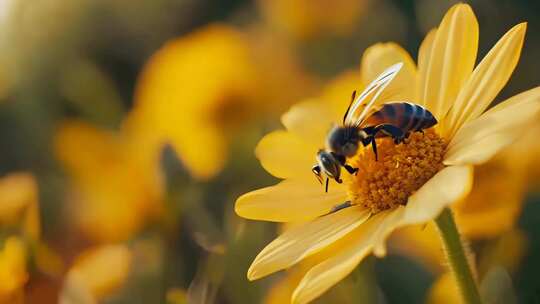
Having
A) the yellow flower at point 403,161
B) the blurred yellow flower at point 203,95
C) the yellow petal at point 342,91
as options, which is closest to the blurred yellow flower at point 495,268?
the yellow flower at point 403,161

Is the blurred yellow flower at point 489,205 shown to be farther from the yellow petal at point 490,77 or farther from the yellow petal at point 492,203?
the yellow petal at point 490,77

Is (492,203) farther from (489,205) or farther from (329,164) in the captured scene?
(329,164)

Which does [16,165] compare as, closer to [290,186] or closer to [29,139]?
[29,139]

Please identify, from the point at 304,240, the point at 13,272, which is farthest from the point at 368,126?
the point at 13,272

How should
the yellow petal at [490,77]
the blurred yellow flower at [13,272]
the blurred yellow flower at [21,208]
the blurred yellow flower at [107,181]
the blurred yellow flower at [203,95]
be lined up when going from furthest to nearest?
the blurred yellow flower at [203,95]
the blurred yellow flower at [107,181]
the blurred yellow flower at [21,208]
the blurred yellow flower at [13,272]
the yellow petal at [490,77]

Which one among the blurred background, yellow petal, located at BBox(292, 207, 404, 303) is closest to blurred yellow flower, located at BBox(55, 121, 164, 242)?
the blurred background

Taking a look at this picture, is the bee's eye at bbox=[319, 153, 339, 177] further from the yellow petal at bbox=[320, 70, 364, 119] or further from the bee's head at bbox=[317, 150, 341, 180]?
the yellow petal at bbox=[320, 70, 364, 119]

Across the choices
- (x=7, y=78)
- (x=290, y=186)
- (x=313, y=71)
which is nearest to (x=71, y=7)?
(x=7, y=78)
